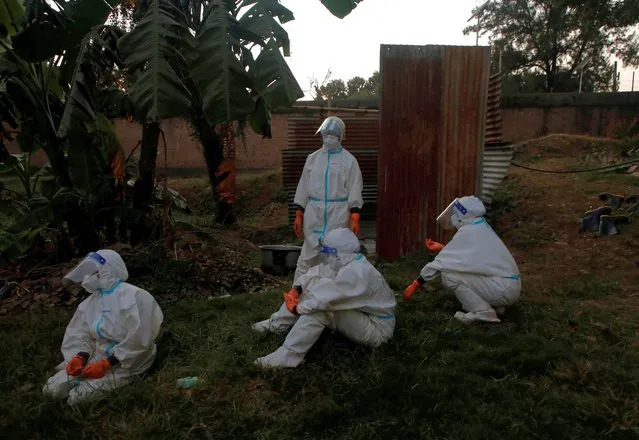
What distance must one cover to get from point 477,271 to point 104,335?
2906 millimetres

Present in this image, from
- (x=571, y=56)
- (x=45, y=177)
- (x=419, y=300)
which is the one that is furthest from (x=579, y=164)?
(x=571, y=56)

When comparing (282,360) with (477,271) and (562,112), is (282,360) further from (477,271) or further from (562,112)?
(562,112)

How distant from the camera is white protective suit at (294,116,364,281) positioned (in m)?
4.98

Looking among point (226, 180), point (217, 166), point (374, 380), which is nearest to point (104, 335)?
point (374, 380)

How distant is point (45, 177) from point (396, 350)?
501 cm

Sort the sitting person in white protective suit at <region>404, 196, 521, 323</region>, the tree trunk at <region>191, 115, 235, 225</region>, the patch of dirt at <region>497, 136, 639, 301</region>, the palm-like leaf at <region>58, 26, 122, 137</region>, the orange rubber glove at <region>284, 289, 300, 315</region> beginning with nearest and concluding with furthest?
1. the orange rubber glove at <region>284, 289, 300, 315</region>
2. the sitting person in white protective suit at <region>404, 196, 521, 323</region>
3. the palm-like leaf at <region>58, 26, 122, 137</region>
4. the patch of dirt at <region>497, 136, 639, 301</region>
5. the tree trunk at <region>191, 115, 235, 225</region>

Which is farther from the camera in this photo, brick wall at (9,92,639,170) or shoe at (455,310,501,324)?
brick wall at (9,92,639,170)

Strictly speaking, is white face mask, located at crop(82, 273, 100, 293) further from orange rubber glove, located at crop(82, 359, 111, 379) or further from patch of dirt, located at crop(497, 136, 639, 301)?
patch of dirt, located at crop(497, 136, 639, 301)

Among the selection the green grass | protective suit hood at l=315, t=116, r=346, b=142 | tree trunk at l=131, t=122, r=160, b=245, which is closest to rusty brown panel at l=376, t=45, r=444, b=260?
protective suit hood at l=315, t=116, r=346, b=142

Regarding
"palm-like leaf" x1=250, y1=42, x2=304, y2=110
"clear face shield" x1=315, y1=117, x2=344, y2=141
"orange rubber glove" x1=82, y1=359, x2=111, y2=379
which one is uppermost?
"palm-like leaf" x1=250, y1=42, x2=304, y2=110

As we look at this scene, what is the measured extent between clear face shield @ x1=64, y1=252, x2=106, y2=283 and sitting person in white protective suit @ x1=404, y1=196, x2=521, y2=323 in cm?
240

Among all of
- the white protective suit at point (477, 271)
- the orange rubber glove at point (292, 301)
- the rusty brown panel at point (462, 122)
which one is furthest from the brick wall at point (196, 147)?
the orange rubber glove at point (292, 301)

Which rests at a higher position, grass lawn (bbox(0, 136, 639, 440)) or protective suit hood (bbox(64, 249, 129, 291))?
protective suit hood (bbox(64, 249, 129, 291))

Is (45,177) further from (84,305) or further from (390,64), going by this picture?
(390,64)
